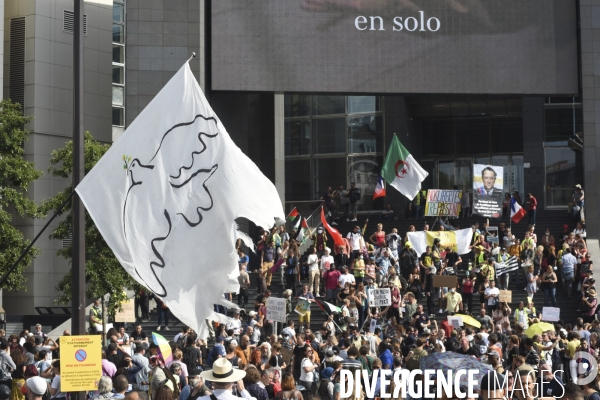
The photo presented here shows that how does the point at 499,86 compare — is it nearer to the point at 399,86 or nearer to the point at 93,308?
the point at 399,86

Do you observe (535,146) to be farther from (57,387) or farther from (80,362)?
(80,362)

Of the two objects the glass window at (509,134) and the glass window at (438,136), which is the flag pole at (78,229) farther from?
the glass window at (509,134)

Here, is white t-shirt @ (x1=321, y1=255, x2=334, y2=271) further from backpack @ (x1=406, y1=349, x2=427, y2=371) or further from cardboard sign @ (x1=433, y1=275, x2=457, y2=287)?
backpack @ (x1=406, y1=349, x2=427, y2=371)

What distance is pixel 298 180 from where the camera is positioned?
52.2 meters

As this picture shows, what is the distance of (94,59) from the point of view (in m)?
46.0

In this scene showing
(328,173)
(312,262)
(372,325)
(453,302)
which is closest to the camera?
(372,325)

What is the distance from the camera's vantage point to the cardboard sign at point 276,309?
24625mm

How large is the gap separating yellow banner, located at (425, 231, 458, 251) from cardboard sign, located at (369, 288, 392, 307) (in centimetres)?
559

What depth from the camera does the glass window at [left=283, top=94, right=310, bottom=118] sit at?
52.0m

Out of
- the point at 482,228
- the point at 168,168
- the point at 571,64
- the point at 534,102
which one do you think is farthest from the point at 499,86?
the point at 168,168

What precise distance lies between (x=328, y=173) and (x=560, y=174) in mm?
10536

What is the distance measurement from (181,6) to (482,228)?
510 inches

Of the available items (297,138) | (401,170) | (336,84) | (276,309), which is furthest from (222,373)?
(297,138)

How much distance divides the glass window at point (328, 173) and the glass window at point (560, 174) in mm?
9317
